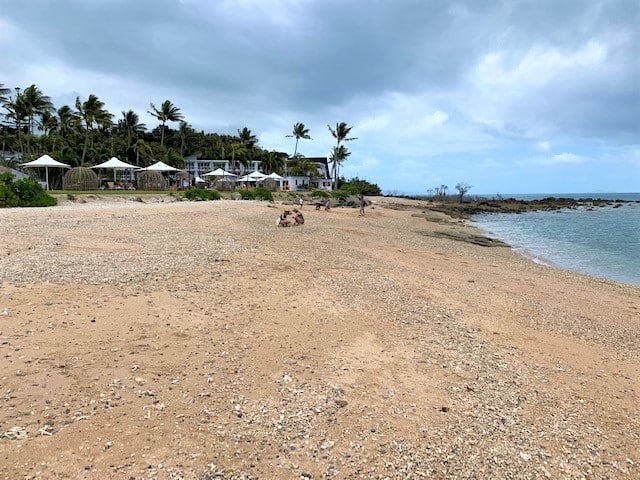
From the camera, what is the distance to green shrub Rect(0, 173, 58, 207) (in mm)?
21906

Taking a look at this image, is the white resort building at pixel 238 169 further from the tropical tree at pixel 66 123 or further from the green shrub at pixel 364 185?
the tropical tree at pixel 66 123

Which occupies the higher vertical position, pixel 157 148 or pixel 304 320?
pixel 157 148

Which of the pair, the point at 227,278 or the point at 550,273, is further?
the point at 550,273

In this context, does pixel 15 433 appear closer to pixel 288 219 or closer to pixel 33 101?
pixel 288 219

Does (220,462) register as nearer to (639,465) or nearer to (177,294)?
(639,465)

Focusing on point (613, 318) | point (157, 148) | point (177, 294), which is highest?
point (157, 148)

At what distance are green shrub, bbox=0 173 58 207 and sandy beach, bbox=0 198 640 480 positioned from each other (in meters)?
14.1

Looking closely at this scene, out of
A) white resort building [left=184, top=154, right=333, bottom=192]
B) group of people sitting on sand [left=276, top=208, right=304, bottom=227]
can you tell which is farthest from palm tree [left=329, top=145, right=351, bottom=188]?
group of people sitting on sand [left=276, top=208, right=304, bottom=227]

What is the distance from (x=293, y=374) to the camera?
5.08m

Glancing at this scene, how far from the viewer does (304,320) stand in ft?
22.9

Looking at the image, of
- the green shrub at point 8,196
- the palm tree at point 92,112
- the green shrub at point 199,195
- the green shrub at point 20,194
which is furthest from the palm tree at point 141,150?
the green shrub at point 8,196

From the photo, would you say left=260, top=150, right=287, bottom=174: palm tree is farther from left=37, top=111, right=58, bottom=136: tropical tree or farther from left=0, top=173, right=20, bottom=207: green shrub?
left=0, top=173, right=20, bottom=207: green shrub

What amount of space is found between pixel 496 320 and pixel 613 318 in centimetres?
312

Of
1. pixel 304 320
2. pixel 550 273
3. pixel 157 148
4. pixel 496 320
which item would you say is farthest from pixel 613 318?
pixel 157 148
